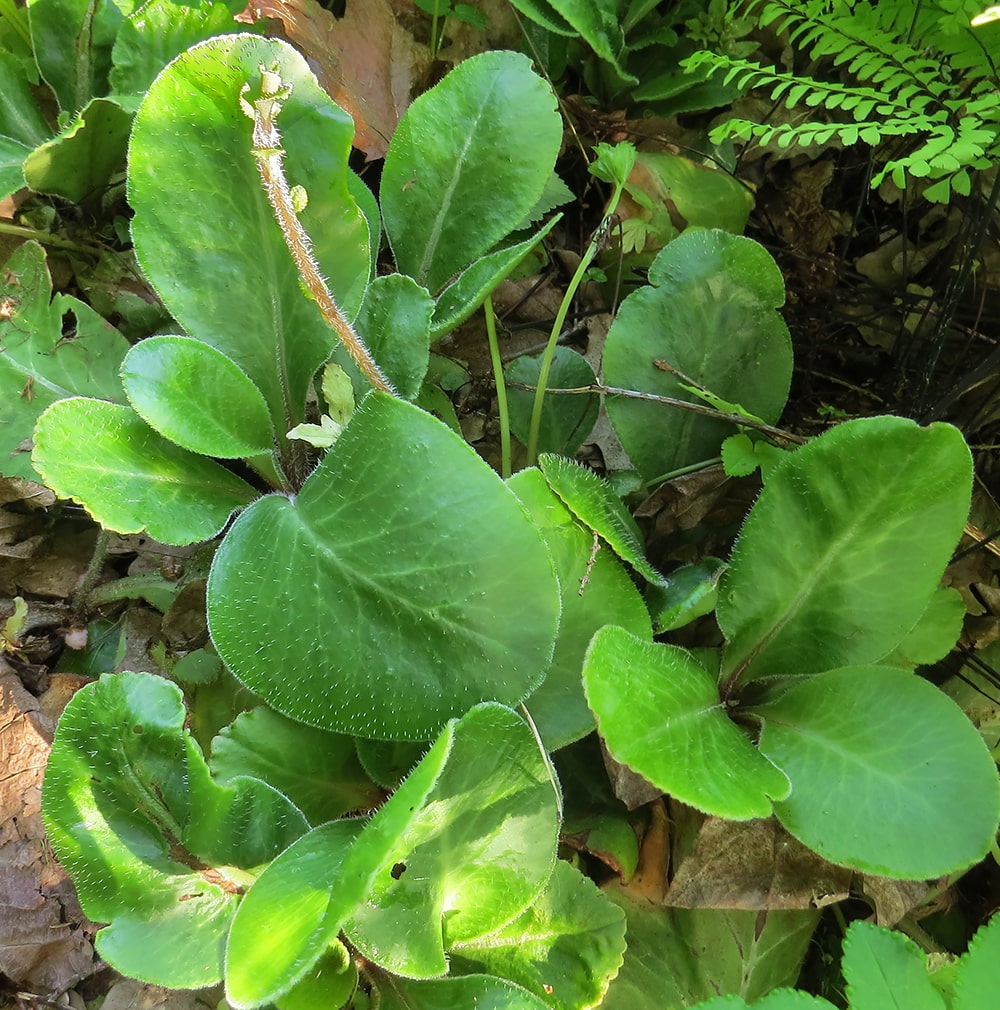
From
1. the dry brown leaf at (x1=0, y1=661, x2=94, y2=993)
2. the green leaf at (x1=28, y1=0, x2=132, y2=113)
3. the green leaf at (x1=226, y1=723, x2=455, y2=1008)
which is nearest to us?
the green leaf at (x1=226, y1=723, x2=455, y2=1008)

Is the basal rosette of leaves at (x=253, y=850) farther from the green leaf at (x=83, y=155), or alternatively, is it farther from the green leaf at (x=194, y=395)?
the green leaf at (x=83, y=155)

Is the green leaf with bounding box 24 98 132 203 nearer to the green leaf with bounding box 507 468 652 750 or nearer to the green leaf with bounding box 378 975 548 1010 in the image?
the green leaf with bounding box 507 468 652 750

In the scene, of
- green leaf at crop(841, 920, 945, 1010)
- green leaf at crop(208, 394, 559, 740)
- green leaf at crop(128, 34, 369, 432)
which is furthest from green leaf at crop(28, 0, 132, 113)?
green leaf at crop(841, 920, 945, 1010)

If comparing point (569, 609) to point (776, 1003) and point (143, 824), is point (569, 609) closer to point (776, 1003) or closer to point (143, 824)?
point (776, 1003)

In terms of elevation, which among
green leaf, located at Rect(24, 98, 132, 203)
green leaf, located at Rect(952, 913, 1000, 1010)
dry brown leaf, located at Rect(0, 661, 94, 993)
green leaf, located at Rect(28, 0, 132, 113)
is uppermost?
green leaf, located at Rect(28, 0, 132, 113)

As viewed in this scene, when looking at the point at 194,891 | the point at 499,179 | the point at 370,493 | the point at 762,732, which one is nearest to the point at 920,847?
the point at 762,732

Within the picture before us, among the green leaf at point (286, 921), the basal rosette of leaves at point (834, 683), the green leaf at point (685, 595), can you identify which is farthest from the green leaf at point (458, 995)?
the green leaf at point (685, 595)
